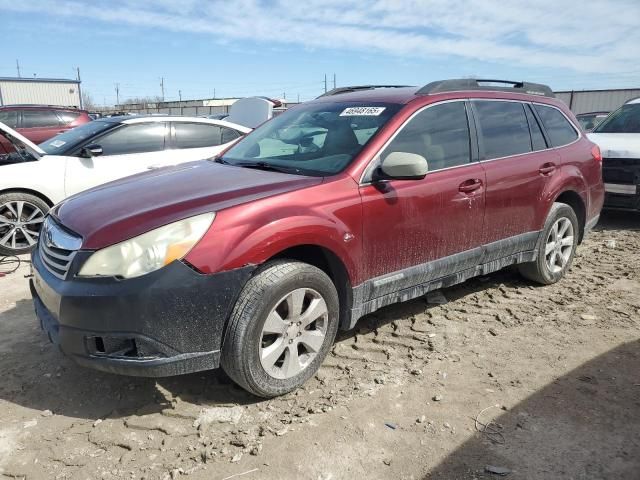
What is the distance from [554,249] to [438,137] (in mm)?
1927

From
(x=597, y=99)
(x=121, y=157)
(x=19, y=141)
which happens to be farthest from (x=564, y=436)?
(x=597, y=99)

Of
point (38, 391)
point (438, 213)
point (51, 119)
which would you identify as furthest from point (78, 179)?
point (51, 119)

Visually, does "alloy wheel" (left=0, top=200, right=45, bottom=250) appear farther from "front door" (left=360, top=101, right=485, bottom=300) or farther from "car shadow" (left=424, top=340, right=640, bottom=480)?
"car shadow" (left=424, top=340, right=640, bottom=480)

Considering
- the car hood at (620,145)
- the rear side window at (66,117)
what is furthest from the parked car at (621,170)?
the rear side window at (66,117)

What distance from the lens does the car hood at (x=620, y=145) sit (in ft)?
23.0

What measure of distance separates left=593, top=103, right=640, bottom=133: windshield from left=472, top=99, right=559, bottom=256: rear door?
4.58 meters

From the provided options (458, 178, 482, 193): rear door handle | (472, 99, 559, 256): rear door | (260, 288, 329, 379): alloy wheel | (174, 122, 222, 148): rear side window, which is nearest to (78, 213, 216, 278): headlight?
(260, 288, 329, 379): alloy wheel

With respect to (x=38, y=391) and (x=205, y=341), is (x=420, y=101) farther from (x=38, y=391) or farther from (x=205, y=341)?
(x=38, y=391)

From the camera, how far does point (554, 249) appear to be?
4781mm

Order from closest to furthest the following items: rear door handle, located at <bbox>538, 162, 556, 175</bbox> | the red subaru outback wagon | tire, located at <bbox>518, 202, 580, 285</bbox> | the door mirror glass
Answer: the red subaru outback wagon → the door mirror glass → rear door handle, located at <bbox>538, 162, 556, 175</bbox> → tire, located at <bbox>518, 202, 580, 285</bbox>

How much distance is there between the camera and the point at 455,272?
3850 mm

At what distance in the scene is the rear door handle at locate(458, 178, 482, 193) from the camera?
3.69 metres

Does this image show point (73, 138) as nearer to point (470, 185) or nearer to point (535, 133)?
point (470, 185)

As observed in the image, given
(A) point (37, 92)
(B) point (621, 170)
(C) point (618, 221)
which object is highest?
(A) point (37, 92)
